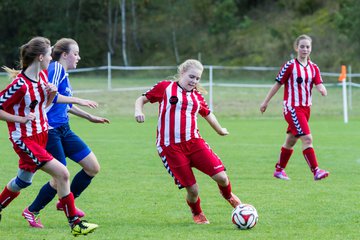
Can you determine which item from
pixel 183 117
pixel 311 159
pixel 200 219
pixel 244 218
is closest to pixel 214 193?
pixel 311 159

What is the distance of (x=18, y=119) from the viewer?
6.64 m

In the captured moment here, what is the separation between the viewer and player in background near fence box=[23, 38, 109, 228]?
753cm

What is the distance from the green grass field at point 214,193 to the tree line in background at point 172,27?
27756mm

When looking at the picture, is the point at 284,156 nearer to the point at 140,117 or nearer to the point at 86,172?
the point at 86,172

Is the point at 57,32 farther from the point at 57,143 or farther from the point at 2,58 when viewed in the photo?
the point at 57,143

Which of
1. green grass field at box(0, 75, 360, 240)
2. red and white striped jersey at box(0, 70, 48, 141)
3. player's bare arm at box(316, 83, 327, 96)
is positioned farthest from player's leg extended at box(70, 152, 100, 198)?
player's bare arm at box(316, 83, 327, 96)

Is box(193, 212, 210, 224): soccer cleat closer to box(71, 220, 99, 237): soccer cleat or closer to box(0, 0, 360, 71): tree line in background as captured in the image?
box(71, 220, 99, 237): soccer cleat

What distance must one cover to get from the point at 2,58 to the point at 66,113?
45.6 meters

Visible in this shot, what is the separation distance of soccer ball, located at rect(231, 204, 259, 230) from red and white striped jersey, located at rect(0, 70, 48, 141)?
5.93ft

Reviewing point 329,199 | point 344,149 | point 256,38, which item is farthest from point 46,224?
point 256,38

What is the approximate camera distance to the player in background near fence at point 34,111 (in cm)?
672

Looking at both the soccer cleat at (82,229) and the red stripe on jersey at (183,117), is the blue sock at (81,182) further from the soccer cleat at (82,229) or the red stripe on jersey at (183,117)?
the soccer cleat at (82,229)

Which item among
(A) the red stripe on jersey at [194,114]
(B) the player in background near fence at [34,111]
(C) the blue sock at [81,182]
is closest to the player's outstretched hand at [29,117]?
(B) the player in background near fence at [34,111]

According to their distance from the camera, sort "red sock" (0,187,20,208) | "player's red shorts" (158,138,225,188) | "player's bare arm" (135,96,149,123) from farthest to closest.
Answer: "player's red shorts" (158,138,225,188) < "player's bare arm" (135,96,149,123) < "red sock" (0,187,20,208)
